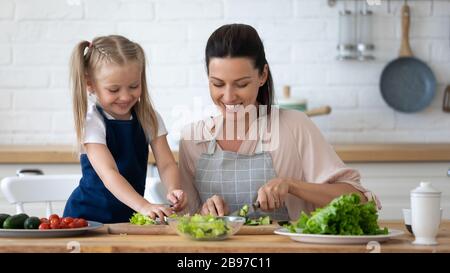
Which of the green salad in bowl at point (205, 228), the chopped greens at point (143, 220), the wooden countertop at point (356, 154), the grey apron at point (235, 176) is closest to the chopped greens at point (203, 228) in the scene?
the green salad in bowl at point (205, 228)

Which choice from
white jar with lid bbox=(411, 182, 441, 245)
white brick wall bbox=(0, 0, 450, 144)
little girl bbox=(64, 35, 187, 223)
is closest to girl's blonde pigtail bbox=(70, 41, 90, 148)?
little girl bbox=(64, 35, 187, 223)

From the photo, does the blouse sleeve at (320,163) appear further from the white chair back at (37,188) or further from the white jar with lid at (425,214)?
the white chair back at (37,188)

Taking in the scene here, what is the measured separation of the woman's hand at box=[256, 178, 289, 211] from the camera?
239 cm

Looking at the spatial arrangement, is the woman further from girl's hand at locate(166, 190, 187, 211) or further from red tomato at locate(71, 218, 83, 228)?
red tomato at locate(71, 218, 83, 228)

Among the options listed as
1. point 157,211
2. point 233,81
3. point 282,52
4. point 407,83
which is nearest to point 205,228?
point 157,211

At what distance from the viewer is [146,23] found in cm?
452

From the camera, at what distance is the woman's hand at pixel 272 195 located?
2391mm

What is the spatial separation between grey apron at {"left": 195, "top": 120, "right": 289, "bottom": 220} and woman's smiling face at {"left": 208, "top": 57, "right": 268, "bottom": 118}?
0.61ft

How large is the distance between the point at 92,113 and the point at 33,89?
2027mm

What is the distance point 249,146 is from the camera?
2.71 m

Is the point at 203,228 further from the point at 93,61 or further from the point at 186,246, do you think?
the point at 93,61
